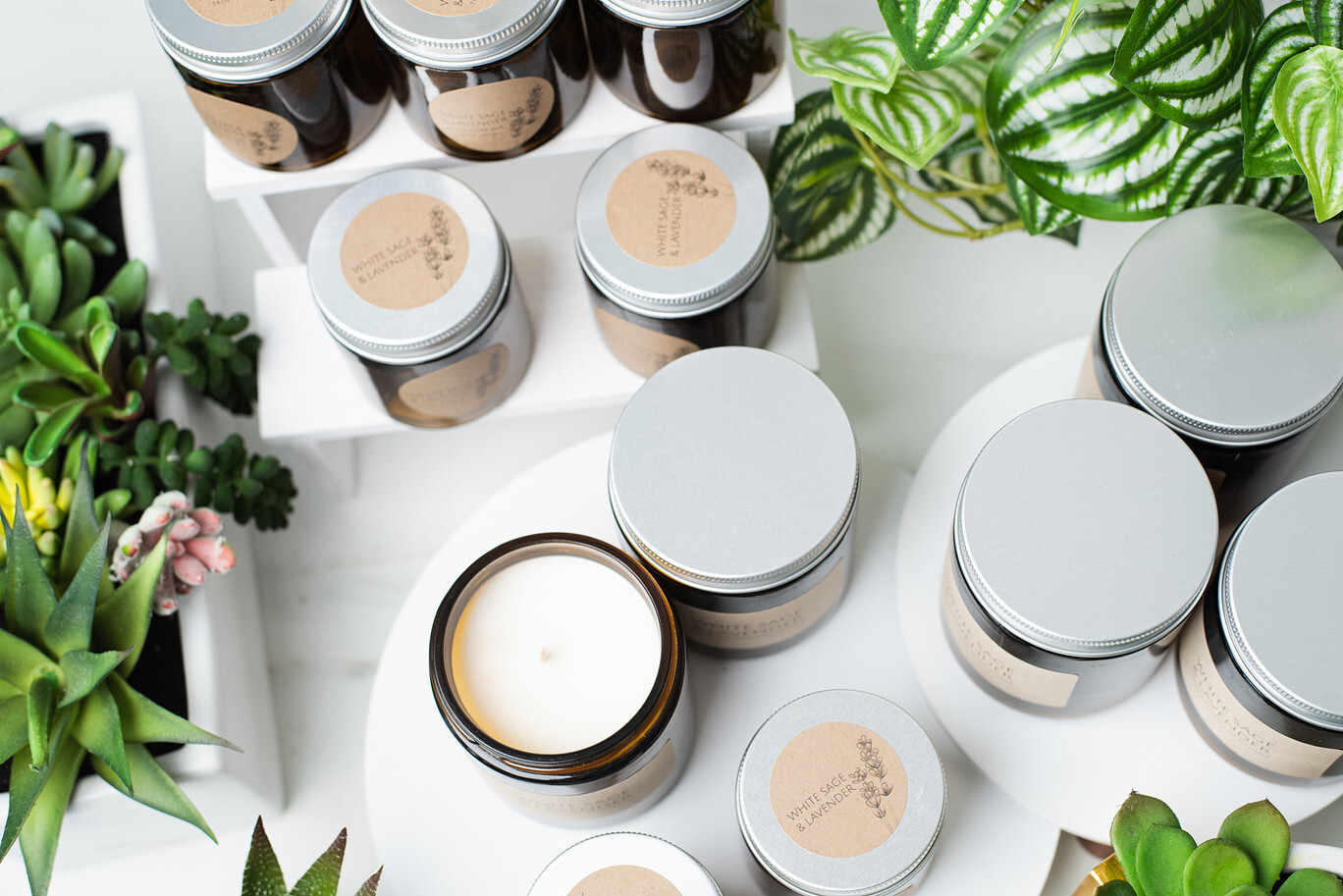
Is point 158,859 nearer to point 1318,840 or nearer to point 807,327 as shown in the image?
point 807,327

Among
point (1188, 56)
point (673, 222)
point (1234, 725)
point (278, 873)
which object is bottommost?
point (278, 873)

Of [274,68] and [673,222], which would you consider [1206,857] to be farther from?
[274,68]

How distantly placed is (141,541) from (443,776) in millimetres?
178

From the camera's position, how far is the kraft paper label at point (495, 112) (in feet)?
1.50

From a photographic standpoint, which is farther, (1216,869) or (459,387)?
(459,387)

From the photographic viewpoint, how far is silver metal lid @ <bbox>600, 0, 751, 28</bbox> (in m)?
0.43

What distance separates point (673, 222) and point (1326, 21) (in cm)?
25

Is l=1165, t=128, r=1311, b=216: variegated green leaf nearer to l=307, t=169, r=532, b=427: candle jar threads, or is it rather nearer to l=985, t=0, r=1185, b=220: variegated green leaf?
l=985, t=0, r=1185, b=220: variegated green leaf

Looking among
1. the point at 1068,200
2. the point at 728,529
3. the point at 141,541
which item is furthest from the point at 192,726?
the point at 1068,200

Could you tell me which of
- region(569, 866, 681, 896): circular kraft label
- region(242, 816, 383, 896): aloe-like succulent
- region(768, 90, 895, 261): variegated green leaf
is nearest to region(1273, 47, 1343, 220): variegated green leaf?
region(768, 90, 895, 261): variegated green leaf

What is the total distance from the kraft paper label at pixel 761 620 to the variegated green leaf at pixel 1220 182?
217 millimetres

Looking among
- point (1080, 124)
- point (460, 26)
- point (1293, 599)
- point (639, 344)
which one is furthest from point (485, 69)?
point (1293, 599)

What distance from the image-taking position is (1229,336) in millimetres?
443

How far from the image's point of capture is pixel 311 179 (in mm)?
511
